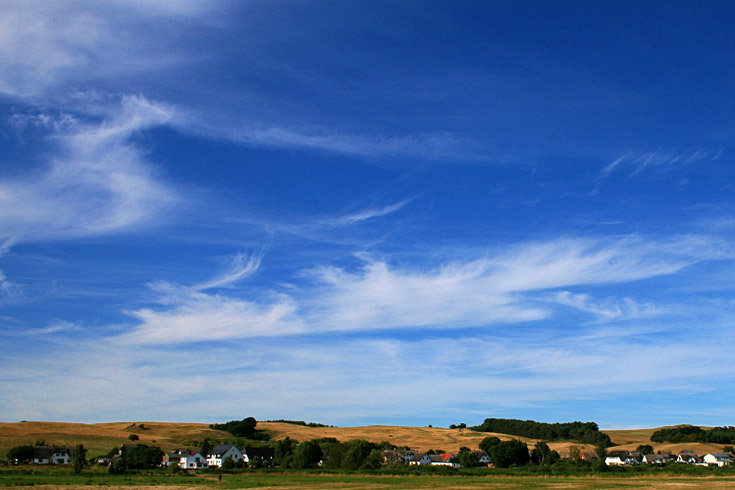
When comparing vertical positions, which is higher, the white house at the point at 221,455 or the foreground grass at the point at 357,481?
the foreground grass at the point at 357,481

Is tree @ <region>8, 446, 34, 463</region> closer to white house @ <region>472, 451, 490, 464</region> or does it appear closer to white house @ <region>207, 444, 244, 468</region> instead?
white house @ <region>207, 444, 244, 468</region>

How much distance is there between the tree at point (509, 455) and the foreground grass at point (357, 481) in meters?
36.7

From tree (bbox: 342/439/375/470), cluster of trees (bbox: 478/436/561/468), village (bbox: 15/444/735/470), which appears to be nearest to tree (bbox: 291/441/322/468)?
village (bbox: 15/444/735/470)

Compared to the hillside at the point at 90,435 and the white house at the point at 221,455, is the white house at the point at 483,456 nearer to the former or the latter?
the white house at the point at 221,455

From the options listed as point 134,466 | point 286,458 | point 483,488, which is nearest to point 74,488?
point 483,488

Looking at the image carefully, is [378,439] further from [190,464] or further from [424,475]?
[424,475]

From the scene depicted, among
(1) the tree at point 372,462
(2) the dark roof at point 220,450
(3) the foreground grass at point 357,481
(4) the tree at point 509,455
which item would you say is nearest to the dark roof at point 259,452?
(2) the dark roof at point 220,450

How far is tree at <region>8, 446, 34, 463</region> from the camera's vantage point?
122875 mm

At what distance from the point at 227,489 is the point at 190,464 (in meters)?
84.2

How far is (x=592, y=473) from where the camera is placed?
9162 cm

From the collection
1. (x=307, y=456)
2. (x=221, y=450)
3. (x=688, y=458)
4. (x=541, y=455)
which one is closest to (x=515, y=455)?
(x=541, y=455)

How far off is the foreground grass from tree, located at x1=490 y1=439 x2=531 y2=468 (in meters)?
36.7

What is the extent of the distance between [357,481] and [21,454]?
3244 inches

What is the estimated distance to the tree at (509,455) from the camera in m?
131
